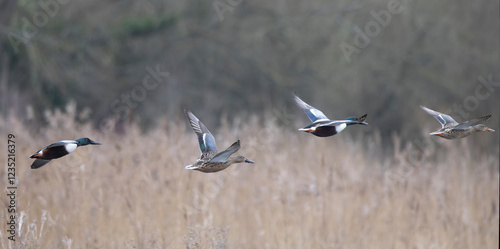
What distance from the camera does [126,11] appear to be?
1412cm

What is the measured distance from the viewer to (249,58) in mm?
14625

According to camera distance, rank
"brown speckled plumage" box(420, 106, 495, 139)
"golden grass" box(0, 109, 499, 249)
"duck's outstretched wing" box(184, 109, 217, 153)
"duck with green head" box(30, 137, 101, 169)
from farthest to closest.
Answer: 1. "golden grass" box(0, 109, 499, 249)
2. "duck's outstretched wing" box(184, 109, 217, 153)
3. "duck with green head" box(30, 137, 101, 169)
4. "brown speckled plumage" box(420, 106, 495, 139)

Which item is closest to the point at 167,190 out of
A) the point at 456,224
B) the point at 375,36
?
the point at 456,224

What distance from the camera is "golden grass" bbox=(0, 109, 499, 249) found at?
433 cm

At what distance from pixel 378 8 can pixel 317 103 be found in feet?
8.85
